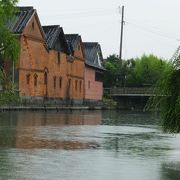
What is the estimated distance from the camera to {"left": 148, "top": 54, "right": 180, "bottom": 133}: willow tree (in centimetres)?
1648

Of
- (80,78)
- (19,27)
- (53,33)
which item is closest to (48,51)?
(53,33)

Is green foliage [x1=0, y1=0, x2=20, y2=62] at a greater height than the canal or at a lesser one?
greater

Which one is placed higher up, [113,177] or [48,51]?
[48,51]

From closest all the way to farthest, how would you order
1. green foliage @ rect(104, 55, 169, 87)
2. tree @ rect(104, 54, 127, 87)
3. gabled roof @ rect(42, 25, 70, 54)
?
gabled roof @ rect(42, 25, 70, 54)
tree @ rect(104, 54, 127, 87)
green foliage @ rect(104, 55, 169, 87)

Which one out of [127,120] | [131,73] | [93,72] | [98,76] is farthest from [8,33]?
[131,73]

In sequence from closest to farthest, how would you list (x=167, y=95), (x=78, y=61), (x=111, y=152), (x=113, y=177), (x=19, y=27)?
(x=113, y=177) → (x=167, y=95) → (x=111, y=152) → (x=19, y=27) → (x=78, y=61)

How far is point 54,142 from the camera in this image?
23.3m

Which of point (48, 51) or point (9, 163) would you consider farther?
point (48, 51)

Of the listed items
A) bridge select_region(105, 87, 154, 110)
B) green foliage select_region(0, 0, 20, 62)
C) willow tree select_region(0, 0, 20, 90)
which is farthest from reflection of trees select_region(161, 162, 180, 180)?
bridge select_region(105, 87, 154, 110)

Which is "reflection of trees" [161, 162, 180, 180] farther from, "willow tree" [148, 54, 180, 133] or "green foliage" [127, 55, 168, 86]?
"green foliage" [127, 55, 168, 86]

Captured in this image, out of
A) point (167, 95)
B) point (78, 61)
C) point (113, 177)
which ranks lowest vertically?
point (113, 177)

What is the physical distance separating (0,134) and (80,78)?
2465 inches

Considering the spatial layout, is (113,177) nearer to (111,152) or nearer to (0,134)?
(111,152)

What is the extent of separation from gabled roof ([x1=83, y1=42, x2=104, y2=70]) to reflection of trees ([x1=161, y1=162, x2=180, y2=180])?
80138 millimetres
